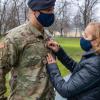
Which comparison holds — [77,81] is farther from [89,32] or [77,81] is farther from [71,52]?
[71,52]

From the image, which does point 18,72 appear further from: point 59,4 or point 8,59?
point 59,4

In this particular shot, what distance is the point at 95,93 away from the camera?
3.95m

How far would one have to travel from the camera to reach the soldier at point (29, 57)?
154 inches

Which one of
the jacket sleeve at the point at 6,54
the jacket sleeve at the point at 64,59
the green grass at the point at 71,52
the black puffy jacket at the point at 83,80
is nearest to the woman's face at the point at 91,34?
the black puffy jacket at the point at 83,80

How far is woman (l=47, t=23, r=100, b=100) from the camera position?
12.7 feet

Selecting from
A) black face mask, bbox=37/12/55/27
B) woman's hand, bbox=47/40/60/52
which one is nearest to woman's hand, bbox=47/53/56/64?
woman's hand, bbox=47/40/60/52

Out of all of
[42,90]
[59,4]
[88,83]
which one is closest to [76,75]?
[88,83]

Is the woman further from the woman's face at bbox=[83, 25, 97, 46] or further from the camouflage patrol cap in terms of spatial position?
the camouflage patrol cap

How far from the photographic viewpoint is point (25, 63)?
3.95 m

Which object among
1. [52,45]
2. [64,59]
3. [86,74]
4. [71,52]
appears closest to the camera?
[86,74]

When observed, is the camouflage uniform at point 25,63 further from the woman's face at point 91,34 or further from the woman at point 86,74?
the woman's face at point 91,34

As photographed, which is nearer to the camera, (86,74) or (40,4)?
(86,74)

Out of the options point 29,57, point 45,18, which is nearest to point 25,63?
point 29,57

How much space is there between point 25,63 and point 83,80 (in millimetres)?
597
